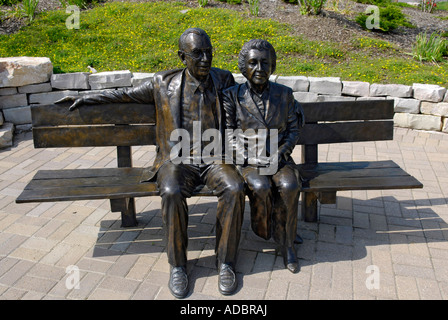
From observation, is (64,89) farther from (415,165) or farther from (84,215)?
(415,165)

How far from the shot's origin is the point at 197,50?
329cm

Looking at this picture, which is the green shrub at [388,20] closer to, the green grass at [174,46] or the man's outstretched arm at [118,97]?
the green grass at [174,46]

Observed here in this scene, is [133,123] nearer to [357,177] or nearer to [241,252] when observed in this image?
[241,252]

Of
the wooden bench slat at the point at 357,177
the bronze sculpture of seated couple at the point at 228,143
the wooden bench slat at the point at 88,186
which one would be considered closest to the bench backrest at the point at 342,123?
the wooden bench slat at the point at 357,177

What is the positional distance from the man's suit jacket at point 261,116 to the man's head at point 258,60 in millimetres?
157

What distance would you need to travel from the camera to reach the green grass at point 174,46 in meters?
7.33

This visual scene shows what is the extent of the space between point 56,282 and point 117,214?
110 centimetres

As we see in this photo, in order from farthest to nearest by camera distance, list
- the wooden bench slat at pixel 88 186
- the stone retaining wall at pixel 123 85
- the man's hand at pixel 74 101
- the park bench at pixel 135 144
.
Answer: the stone retaining wall at pixel 123 85
the man's hand at pixel 74 101
the park bench at pixel 135 144
the wooden bench slat at pixel 88 186

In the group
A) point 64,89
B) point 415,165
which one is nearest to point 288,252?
point 415,165

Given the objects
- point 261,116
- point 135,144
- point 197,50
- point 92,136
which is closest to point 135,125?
point 135,144

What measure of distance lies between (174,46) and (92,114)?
4.75 meters

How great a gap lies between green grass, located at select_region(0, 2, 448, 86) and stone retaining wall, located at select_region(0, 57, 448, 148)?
488 mm

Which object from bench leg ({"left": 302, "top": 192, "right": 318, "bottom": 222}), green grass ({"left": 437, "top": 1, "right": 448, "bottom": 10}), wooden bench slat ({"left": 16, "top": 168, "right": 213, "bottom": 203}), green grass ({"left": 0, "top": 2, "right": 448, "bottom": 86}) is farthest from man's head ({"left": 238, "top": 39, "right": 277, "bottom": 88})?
green grass ({"left": 437, "top": 1, "right": 448, "bottom": 10})

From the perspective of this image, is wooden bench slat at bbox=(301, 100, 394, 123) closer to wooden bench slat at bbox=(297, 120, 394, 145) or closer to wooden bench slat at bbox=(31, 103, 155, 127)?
wooden bench slat at bbox=(297, 120, 394, 145)
